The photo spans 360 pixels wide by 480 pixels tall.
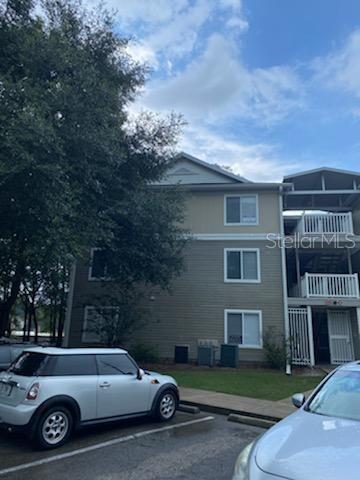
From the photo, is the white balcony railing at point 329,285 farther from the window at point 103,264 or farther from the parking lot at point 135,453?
the parking lot at point 135,453

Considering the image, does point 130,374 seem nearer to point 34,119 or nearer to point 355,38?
point 34,119

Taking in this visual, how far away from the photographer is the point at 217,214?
60.0ft

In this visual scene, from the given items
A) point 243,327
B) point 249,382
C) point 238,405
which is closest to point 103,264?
point 243,327

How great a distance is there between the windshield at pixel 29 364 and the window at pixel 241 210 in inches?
522

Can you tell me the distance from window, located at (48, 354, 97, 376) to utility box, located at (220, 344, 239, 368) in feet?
34.3

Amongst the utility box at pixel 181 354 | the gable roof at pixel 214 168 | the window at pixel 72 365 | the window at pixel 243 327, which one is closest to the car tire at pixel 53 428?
the window at pixel 72 365

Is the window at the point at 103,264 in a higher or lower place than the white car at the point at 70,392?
higher

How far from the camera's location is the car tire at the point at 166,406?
277 inches

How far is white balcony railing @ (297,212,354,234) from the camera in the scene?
17.4m

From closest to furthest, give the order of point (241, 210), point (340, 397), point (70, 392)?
point (340, 397) → point (70, 392) → point (241, 210)

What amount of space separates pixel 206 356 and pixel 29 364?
11.1m

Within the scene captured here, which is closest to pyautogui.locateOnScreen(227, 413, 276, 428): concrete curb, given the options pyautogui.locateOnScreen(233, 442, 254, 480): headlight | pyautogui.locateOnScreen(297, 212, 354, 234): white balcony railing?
pyautogui.locateOnScreen(233, 442, 254, 480): headlight

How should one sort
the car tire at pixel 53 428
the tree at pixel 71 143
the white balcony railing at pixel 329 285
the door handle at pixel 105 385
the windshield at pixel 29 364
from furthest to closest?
1. the white balcony railing at pixel 329 285
2. the tree at pixel 71 143
3. the door handle at pixel 105 385
4. the windshield at pixel 29 364
5. the car tire at pixel 53 428

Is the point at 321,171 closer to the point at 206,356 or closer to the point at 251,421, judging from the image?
the point at 206,356
